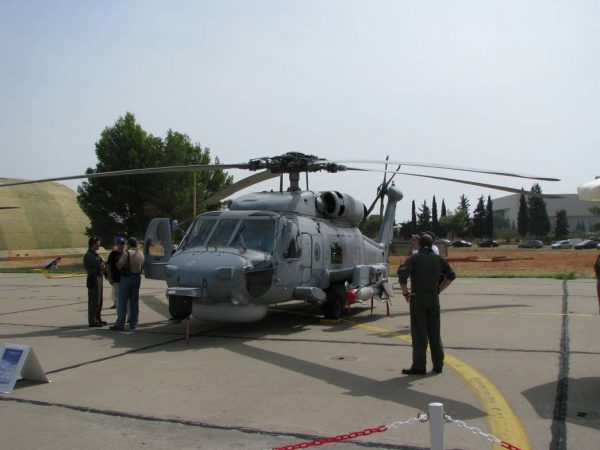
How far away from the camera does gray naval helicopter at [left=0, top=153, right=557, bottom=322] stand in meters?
9.02

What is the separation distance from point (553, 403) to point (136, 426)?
3.88m

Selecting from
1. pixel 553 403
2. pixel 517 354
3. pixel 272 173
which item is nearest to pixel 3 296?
pixel 272 173

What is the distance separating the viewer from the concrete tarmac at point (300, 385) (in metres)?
4.73

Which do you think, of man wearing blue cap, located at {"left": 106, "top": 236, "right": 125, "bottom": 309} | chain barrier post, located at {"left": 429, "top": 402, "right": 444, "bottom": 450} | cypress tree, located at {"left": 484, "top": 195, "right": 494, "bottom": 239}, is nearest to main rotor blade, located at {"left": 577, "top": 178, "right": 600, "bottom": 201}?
chain barrier post, located at {"left": 429, "top": 402, "right": 444, "bottom": 450}

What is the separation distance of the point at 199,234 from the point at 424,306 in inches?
185

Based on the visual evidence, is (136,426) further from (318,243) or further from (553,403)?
(318,243)

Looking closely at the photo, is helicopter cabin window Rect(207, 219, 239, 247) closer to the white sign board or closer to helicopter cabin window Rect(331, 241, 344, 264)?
helicopter cabin window Rect(331, 241, 344, 264)

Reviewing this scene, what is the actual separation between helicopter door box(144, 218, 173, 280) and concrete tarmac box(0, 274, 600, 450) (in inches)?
46.4

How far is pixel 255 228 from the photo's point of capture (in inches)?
395

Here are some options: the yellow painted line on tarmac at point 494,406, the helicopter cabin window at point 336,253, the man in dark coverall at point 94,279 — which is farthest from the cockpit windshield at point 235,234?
the yellow painted line on tarmac at point 494,406

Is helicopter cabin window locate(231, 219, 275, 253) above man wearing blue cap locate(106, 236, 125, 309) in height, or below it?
above

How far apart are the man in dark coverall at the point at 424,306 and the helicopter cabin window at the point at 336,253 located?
4613 mm

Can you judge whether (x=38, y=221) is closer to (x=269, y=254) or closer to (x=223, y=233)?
(x=223, y=233)

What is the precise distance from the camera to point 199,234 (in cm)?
1015
